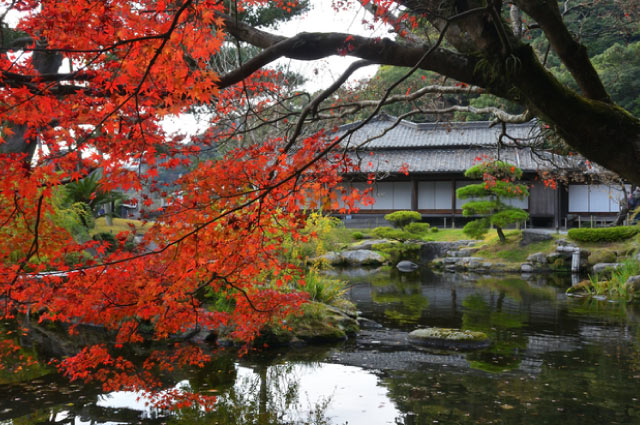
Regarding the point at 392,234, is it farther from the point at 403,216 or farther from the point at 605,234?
the point at 605,234

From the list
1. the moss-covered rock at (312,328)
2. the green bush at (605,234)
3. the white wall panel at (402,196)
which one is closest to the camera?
the moss-covered rock at (312,328)

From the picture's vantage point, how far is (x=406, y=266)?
2045 cm

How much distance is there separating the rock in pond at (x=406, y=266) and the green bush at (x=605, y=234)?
594cm

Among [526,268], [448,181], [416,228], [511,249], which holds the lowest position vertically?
[526,268]

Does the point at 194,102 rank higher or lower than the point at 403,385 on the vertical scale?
higher

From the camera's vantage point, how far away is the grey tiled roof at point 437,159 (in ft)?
82.1

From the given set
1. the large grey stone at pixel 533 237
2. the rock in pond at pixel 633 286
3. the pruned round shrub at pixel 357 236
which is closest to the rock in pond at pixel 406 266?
the pruned round shrub at pixel 357 236

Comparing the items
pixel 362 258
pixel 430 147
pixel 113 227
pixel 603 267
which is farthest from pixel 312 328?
pixel 430 147

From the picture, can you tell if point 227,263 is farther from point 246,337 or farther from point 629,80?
point 629,80

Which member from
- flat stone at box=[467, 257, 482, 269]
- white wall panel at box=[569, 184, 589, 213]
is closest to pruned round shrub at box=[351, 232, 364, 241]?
flat stone at box=[467, 257, 482, 269]

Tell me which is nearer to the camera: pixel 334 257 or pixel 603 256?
pixel 603 256

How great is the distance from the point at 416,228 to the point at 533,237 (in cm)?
474

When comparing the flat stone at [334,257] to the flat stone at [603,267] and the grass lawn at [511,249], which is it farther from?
the flat stone at [603,267]

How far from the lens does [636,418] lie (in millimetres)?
4980
